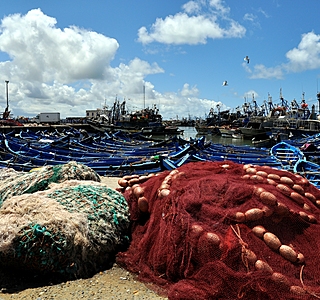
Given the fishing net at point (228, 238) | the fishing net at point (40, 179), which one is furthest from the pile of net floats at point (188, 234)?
the fishing net at point (40, 179)

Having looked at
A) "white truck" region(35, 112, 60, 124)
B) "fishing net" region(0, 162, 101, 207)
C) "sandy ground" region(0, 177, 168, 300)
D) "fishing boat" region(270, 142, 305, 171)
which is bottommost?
"sandy ground" region(0, 177, 168, 300)

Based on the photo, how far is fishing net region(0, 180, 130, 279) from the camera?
355cm

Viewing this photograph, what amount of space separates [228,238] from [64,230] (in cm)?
191

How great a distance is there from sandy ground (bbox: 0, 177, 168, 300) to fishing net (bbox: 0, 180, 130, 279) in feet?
0.50

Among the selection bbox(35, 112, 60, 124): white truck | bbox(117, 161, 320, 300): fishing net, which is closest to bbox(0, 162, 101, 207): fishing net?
bbox(117, 161, 320, 300): fishing net

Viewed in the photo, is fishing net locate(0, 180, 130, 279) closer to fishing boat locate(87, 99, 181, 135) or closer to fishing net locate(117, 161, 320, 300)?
fishing net locate(117, 161, 320, 300)

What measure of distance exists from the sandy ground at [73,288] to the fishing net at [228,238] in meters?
0.21

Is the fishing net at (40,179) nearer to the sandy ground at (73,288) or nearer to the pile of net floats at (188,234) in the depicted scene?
the pile of net floats at (188,234)

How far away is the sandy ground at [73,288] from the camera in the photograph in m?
3.45

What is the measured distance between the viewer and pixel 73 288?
3590 millimetres

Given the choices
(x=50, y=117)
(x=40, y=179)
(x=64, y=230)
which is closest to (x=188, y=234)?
(x=64, y=230)

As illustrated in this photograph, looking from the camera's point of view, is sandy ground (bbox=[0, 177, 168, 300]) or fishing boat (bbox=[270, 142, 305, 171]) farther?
fishing boat (bbox=[270, 142, 305, 171])

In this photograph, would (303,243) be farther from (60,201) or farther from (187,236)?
(60,201)

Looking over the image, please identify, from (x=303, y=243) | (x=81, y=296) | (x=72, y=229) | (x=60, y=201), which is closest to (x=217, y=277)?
(x=303, y=243)
